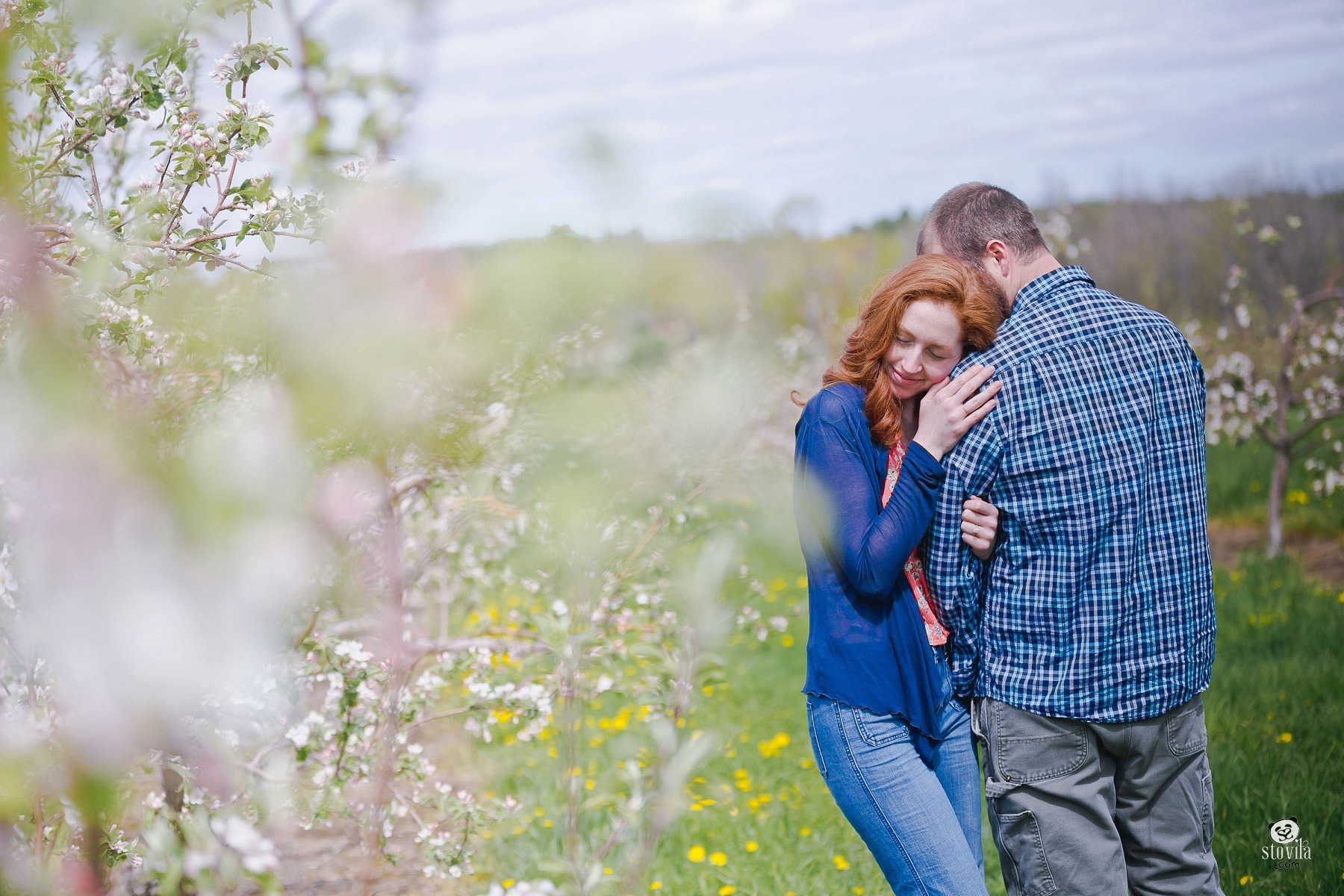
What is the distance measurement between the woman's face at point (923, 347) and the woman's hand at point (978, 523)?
0.87 ft

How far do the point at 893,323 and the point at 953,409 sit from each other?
0.22 metres

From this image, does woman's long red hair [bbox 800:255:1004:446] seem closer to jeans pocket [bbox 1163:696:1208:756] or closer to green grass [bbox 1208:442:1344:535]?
jeans pocket [bbox 1163:696:1208:756]

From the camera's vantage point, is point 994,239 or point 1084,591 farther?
point 994,239

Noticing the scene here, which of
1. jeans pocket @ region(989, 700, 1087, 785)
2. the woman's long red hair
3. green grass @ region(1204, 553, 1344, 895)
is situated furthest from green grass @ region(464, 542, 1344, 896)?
the woman's long red hair

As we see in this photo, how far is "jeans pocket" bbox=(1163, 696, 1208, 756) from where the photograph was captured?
1.98m

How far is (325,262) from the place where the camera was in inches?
27.8

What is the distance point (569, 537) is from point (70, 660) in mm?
327

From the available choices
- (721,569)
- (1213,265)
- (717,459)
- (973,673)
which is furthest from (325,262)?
(1213,265)

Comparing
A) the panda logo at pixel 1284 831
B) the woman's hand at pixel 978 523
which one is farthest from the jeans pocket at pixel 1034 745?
Answer: the panda logo at pixel 1284 831

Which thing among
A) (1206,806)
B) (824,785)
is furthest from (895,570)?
(824,785)

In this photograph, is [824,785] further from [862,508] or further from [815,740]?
[862,508]

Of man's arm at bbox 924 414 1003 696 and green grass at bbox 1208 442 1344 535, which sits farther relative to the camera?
green grass at bbox 1208 442 1344 535

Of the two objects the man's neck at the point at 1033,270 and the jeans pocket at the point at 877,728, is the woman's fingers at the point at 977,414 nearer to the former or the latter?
the man's neck at the point at 1033,270

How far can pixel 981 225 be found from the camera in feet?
6.84
